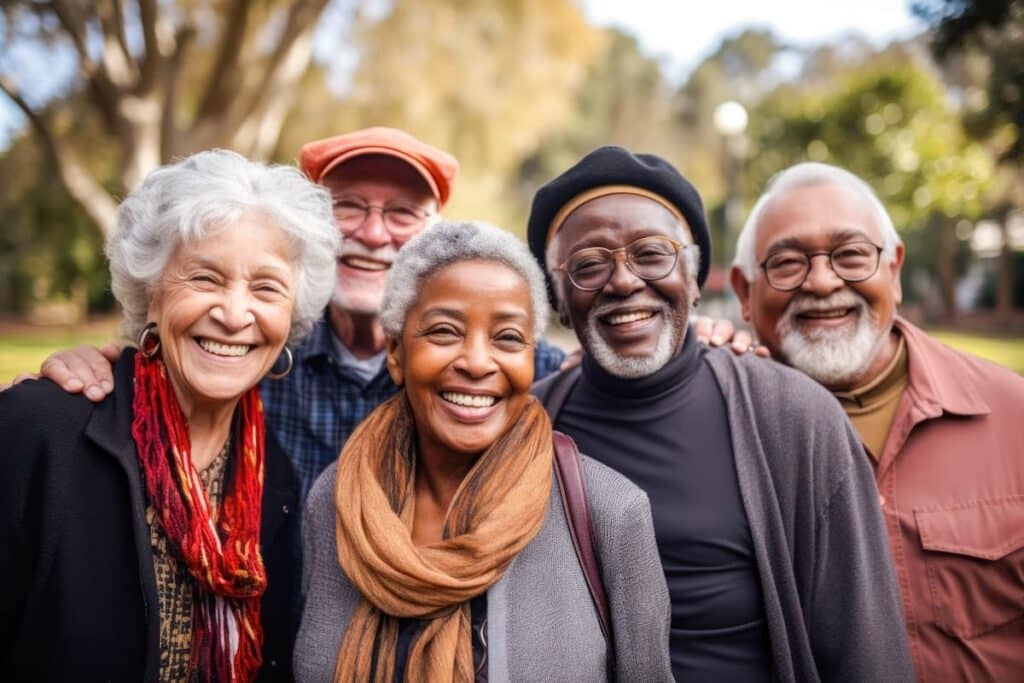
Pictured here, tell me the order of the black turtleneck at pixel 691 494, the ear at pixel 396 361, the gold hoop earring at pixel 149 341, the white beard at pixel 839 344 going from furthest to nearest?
the white beard at pixel 839 344, the gold hoop earring at pixel 149 341, the ear at pixel 396 361, the black turtleneck at pixel 691 494

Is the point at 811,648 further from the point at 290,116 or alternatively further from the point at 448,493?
the point at 290,116

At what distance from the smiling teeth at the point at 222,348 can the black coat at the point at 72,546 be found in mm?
331

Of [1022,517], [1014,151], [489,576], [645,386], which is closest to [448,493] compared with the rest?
[489,576]

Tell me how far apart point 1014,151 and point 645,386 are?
3.34 m

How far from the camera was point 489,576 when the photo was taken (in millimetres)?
2189

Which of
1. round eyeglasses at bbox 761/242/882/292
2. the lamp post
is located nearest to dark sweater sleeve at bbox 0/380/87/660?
round eyeglasses at bbox 761/242/882/292

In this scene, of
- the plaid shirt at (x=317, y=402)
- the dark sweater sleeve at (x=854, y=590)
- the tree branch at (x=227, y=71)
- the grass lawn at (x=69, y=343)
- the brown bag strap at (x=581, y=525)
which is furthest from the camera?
the grass lawn at (x=69, y=343)

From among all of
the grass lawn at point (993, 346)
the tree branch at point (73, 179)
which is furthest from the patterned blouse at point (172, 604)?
the grass lawn at point (993, 346)

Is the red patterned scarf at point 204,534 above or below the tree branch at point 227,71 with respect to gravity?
below

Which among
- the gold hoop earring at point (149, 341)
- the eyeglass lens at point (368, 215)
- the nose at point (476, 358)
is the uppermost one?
the eyeglass lens at point (368, 215)

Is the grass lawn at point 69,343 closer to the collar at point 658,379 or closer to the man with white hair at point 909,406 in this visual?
the man with white hair at point 909,406

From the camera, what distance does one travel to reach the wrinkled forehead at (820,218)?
3.07 meters

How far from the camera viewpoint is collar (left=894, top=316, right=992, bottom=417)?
2820 mm

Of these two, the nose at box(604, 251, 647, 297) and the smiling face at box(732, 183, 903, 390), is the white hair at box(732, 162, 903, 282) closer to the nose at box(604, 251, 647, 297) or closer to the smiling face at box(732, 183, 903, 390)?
the smiling face at box(732, 183, 903, 390)
